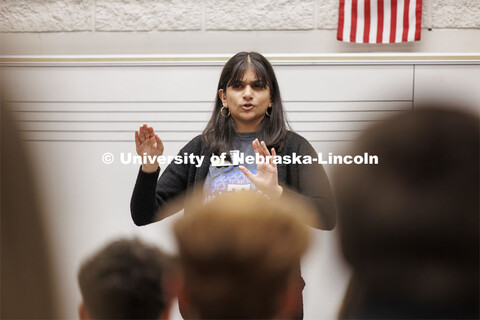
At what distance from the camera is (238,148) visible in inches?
77.9

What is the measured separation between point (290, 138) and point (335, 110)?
1.22ft

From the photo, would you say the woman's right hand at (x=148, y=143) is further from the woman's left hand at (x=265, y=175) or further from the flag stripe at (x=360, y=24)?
the flag stripe at (x=360, y=24)

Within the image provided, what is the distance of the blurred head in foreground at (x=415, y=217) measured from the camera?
0.64 m

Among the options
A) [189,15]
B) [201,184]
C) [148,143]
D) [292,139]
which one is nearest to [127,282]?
[148,143]

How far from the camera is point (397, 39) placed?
2.28 metres

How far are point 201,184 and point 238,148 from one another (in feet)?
0.58

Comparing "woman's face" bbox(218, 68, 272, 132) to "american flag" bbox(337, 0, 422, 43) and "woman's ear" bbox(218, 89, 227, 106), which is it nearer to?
"woman's ear" bbox(218, 89, 227, 106)

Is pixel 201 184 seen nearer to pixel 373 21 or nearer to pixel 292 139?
pixel 292 139

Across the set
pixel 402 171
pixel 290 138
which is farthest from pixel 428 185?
pixel 290 138

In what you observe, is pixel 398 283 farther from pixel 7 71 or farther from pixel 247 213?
pixel 7 71

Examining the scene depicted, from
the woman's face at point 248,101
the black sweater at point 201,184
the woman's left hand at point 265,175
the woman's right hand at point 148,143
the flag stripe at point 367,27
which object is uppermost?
the flag stripe at point 367,27

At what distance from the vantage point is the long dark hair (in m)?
1.98

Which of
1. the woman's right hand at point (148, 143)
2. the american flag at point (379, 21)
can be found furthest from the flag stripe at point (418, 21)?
the woman's right hand at point (148, 143)

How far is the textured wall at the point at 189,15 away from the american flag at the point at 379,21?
0.04m
